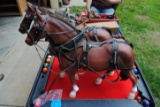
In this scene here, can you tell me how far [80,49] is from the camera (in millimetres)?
1535

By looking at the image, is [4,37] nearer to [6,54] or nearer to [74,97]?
[6,54]

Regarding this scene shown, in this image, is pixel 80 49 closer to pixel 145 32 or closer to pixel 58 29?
pixel 58 29

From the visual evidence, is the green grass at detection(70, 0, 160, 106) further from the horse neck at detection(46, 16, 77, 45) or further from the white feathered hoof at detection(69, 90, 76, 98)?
the horse neck at detection(46, 16, 77, 45)

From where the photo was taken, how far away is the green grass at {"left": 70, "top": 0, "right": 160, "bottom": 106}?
2.51 metres

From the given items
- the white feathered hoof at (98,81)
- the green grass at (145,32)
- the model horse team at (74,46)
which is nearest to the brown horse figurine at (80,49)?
the model horse team at (74,46)

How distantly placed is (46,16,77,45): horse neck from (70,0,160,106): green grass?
4.86 feet

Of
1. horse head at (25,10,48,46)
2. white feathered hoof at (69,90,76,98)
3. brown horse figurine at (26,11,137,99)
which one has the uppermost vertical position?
horse head at (25,10,48,46)

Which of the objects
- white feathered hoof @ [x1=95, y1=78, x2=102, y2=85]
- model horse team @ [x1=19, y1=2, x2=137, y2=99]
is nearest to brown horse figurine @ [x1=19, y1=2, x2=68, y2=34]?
model horse team @ [x1=19, y1=2, x2=137, y2=99]

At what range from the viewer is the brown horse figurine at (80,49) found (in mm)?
1457

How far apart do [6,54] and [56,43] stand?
1.94m

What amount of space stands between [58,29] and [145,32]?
262 cm

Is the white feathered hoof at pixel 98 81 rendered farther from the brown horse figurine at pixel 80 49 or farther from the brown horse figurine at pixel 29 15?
the brown horse figurine at pixel 29 15

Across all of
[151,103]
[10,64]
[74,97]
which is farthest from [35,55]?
[151,103]

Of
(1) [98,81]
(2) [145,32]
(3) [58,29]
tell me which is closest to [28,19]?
(3) [58,29]
